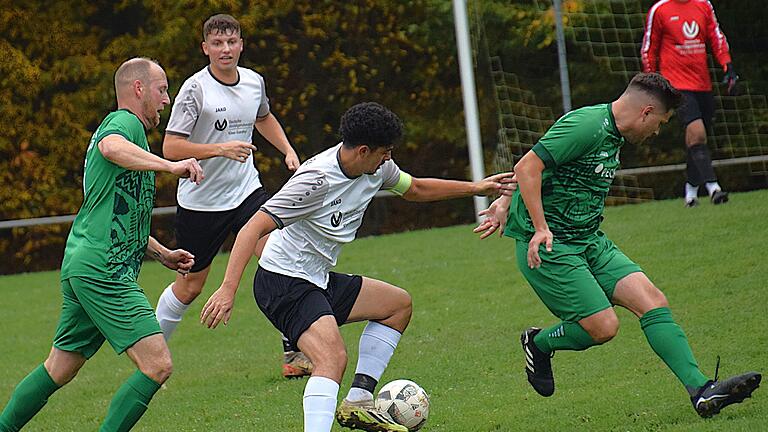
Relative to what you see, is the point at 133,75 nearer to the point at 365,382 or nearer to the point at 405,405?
the point at 365,382

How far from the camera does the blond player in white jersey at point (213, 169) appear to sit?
7465 millimetres

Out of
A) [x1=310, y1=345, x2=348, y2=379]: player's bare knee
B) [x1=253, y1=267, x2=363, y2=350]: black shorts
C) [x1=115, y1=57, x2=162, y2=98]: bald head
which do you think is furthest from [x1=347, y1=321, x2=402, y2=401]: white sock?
[x1=115, y1=57, x2=162, y2=98]: bald head

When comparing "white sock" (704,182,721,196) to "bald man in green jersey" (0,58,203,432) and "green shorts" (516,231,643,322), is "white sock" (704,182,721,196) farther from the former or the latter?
"bald man in green jersey" (0,58,203,432)

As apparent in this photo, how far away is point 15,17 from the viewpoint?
17.1m

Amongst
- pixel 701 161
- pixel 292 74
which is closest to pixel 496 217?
pixel 701 161

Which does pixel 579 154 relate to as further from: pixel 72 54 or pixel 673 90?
pixel 72 54

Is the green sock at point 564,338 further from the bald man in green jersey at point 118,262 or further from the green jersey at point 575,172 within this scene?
the bald man in green jersey at point 118,262

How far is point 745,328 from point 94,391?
14.3 feet

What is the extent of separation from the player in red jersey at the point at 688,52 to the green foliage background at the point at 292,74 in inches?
201

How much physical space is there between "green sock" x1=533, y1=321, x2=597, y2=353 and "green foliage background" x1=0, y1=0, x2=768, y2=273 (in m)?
11.0

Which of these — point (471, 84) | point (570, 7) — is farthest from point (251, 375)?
point (570, 7)

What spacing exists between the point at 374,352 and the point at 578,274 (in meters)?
1.08

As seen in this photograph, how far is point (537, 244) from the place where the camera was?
5.54 metres

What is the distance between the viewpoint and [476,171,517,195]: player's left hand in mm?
5984
